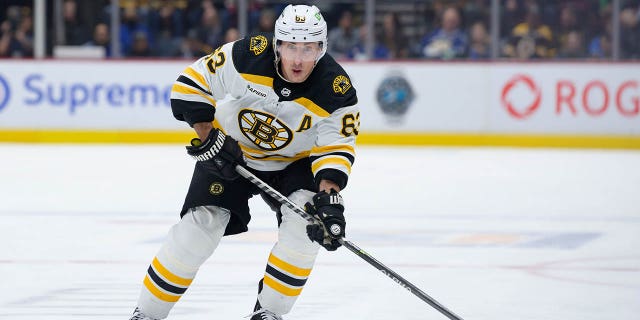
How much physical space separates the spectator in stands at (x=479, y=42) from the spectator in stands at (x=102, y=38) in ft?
10.6

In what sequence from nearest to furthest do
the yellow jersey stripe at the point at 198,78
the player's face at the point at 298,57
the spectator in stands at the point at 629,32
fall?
the player's face at the point at 298,57 → the yellow jersey stripe at the point at 198,78 → the spectator in stands at the point at 629,32

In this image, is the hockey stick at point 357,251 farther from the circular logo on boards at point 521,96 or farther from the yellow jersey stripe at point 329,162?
the circular logo on boards at point 521,96

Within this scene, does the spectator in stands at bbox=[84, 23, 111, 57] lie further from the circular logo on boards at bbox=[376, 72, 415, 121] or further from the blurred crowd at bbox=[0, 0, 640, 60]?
the circular logo on boards at bbox=[376, 72, 415, 121]

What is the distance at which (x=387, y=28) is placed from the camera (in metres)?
11.4

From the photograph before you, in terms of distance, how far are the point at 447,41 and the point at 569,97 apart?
118 cm

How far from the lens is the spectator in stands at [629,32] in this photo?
11.3 meters

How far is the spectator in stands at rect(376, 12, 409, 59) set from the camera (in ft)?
37.4

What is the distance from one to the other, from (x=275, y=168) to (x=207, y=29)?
7880 mm

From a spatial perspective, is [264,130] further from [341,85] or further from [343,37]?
[343,37]

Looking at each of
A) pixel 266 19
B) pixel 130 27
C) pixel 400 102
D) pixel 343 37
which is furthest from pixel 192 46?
pixel 400 102

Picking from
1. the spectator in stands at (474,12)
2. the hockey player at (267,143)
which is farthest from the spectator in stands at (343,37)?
the hockey player at (267,143)

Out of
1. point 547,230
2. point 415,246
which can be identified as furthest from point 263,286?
point 547,230

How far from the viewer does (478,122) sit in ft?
37.0

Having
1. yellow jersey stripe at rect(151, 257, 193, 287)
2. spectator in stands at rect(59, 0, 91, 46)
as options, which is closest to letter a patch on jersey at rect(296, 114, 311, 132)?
yellow jersey stripe at rect(151, 257, 193, 287)
